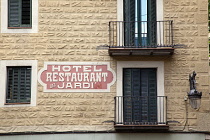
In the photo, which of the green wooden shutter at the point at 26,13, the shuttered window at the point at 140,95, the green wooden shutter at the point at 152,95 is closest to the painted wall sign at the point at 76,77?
the shuttered window at the point at 140,95

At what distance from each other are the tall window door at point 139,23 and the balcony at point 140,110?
72.8 inches

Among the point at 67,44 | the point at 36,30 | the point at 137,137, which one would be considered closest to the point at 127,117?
the point at 137,137

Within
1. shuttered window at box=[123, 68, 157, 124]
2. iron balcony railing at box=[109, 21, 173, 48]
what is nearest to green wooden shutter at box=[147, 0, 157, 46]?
iron balcony railing at box=[109, 21, 173, 48]

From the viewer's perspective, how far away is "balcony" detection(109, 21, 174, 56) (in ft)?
47.3

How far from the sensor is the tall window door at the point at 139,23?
14.8 meters

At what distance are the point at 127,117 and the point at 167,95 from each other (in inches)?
59.5

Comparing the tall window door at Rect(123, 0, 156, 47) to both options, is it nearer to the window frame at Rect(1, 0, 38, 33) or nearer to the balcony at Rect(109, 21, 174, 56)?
the balcony at Rect(109, 21, 174, 56)

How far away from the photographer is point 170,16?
14789 millimetres

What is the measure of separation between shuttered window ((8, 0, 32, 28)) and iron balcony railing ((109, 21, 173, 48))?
9.34 feet

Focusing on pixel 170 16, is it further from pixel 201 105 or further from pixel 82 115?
pixel 82 115

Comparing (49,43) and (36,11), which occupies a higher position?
(36,11)

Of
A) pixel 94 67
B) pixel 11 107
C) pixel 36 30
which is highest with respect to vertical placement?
pixel 36 30

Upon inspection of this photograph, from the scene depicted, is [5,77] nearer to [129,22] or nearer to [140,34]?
[129,22]

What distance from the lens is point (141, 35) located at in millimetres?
14828
